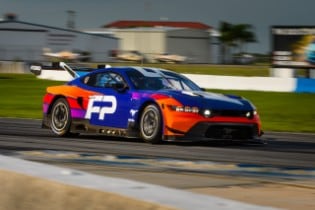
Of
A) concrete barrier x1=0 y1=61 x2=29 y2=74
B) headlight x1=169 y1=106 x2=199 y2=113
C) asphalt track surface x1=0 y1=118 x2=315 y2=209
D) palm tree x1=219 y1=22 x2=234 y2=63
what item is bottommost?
asphalt track surface x1=0 y1=118 x2=315 y2=209

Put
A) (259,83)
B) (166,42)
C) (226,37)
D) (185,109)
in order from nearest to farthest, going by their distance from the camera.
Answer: (185,109) < (259,83) < (166,42) < (226,37)

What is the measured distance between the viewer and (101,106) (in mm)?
12109

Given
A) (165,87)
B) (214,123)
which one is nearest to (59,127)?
(165,87)

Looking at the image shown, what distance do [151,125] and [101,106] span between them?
1.16 m

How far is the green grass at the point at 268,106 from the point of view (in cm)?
1972

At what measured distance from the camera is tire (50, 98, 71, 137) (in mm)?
12639

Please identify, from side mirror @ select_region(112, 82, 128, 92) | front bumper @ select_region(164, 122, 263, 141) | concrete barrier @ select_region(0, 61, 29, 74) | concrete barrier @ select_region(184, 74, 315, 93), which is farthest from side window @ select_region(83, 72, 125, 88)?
concrete barrier @ select_region(0, 61, 29, 74)

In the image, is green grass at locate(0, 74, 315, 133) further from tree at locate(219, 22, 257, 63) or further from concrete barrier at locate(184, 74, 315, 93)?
tree at locate(219, 22, 257, 63)

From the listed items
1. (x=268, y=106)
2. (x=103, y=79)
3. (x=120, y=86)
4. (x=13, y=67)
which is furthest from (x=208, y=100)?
(x=13, y=67)

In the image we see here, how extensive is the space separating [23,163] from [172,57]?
9107 centimetres

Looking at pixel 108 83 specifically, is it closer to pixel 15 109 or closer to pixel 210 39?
pixel 15 109

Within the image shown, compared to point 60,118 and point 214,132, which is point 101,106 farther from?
point 214,132

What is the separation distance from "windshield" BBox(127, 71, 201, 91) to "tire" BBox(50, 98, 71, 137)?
1249mm

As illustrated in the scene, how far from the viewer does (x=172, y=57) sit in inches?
3752
